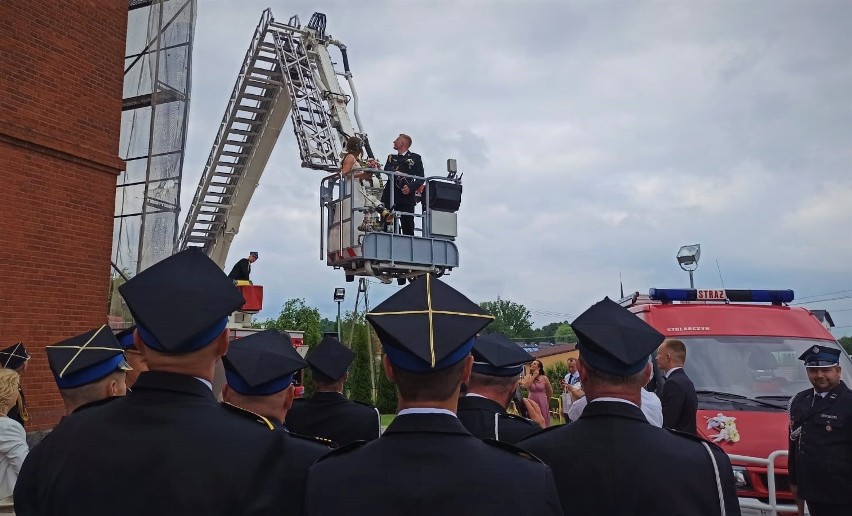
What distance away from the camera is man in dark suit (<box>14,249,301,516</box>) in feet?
6.00

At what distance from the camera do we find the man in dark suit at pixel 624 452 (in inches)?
89.6

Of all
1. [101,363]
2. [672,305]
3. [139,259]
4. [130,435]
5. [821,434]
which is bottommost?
[821,434]

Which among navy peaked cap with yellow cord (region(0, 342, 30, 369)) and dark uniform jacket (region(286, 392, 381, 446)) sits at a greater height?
navy peaked cap with yellow cord (region(0, 342, 30, 369))

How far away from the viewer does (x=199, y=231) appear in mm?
18984

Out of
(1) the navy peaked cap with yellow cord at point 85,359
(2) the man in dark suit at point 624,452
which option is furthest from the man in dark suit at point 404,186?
(2) the man in dark suit at point 624,452

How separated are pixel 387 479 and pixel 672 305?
237 inches

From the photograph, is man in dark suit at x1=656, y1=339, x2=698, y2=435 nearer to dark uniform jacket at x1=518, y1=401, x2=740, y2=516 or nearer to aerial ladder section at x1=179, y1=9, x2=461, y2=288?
dark uniform jacket at x1=518, y1=401, x2=740, y2=516

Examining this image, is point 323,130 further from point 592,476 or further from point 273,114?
point 592,476

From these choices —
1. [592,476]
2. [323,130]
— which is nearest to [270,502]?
[592,476]

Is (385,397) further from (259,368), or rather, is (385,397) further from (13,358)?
(259,368)

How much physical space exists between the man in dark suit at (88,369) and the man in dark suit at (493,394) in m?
1.76

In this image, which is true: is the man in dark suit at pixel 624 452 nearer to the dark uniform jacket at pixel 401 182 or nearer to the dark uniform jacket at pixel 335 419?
the dark uniform jacket at pixel 335 419

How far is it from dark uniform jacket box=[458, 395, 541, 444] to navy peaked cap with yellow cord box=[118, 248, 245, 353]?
1.92 m

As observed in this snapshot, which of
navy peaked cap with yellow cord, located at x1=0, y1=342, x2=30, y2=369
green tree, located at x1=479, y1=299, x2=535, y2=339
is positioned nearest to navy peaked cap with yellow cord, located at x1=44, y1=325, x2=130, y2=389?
navy peaked cap with yellow cord, located at x1=0, y1=342, x2=30, y2=369
